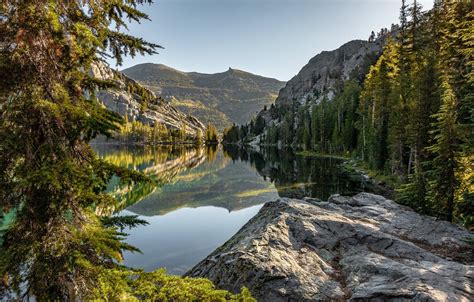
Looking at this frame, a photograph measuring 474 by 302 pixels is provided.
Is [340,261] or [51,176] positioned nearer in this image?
[51,176]

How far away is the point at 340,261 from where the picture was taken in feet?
37.5

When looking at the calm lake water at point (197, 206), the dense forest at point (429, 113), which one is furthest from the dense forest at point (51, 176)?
the dense forest at point (429, 113)

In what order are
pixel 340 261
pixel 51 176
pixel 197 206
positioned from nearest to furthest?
1. pixel 51 176
2. pixel 340 261
3. pixel 197 206

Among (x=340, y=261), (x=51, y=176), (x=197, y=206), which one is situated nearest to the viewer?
(x=51, y=176)

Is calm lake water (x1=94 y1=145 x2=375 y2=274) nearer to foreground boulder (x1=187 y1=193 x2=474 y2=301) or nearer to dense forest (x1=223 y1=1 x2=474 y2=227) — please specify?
foreground boulder (x1=187 y1=193 x2=474 y2=301)

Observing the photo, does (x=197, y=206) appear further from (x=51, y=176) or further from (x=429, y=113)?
(x=51, y=176)

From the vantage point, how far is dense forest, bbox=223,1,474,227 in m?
18.1

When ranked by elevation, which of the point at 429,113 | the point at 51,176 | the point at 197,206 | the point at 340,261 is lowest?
the point at 197,206

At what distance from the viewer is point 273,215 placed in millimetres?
14922

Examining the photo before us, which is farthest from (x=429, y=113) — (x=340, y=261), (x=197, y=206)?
(x=197, y=206)

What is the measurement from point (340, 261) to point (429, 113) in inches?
1044

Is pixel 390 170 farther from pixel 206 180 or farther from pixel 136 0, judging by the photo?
pixel 136 0

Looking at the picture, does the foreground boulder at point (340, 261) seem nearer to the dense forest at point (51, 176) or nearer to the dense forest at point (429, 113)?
the dense forest at point (429, 113)

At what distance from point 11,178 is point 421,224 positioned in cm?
1924
